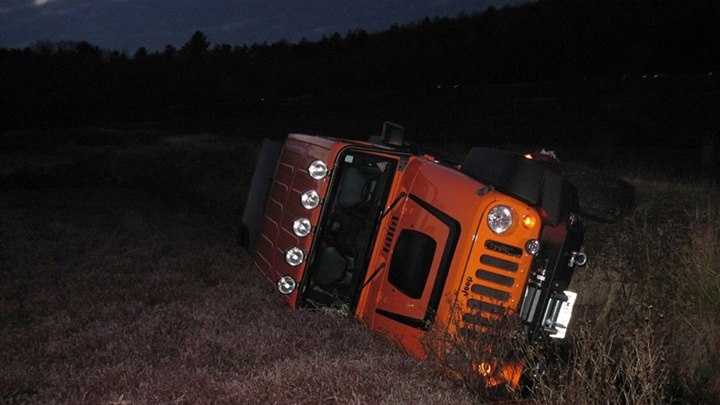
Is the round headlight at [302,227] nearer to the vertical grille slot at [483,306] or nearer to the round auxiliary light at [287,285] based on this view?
the round auxiliary light at [287,285]

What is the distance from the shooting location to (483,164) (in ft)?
21.2

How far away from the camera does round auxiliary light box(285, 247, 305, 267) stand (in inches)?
273

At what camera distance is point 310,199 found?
6926 millimetres

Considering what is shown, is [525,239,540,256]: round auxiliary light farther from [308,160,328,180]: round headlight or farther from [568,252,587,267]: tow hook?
[308,160,328,180]: round headlight

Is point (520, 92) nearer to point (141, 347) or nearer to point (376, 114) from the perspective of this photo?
point (376, 114)

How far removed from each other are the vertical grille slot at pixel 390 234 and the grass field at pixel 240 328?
2.48ft

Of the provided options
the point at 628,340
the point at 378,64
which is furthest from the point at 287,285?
the point at 378,64

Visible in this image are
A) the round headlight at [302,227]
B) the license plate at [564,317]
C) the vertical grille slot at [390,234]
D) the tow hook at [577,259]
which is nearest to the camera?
the license plate at [564,317]

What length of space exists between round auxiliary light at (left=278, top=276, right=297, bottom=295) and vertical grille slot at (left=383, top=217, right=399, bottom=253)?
3.31 feet

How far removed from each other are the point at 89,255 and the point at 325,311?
4.89 meters

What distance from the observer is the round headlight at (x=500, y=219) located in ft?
18.7

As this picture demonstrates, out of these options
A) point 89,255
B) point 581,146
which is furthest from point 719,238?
point 581,146

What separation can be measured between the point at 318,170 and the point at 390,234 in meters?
0.97

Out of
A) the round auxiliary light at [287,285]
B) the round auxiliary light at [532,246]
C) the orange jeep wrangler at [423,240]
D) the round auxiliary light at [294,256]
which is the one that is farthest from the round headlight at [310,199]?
the round auxiliary light at [532,246]
